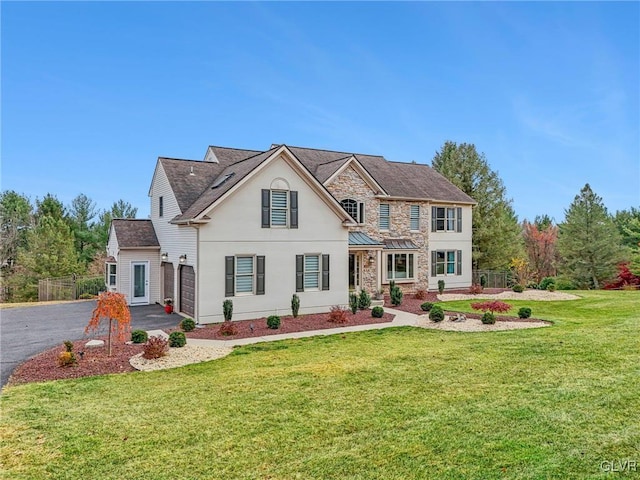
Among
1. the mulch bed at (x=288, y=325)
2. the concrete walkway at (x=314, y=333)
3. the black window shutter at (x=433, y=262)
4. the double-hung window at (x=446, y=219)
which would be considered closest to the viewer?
the concrete walkway at (x=314, y=333)

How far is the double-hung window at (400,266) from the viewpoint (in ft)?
81.8

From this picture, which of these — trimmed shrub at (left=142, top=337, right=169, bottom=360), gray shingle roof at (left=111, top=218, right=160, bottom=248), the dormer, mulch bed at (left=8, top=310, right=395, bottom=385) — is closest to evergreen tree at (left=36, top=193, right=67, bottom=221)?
gray shingle roof at (left=111, top=218, right=160, bottom=248)

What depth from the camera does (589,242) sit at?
107 ft

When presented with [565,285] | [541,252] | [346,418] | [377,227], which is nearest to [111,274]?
[377,227]

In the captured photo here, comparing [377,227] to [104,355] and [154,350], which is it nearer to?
[154,350]

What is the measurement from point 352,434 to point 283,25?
20885 mm

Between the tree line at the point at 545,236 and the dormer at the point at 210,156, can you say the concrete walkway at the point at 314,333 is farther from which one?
the tree line at the point at 545,236

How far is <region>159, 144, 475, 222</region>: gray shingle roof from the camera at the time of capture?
1778cm

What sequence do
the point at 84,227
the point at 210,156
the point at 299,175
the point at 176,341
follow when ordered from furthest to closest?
the point at 84,227 < the point at 210,156 < the point at 299,175 < the point at 176,341

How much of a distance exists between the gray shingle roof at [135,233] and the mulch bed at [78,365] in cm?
964

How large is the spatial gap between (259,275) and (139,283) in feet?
27.6

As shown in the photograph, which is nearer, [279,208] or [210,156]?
[279,208]

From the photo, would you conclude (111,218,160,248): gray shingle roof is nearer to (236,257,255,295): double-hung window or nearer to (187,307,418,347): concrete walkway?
(236,257,255,295): double-hung window

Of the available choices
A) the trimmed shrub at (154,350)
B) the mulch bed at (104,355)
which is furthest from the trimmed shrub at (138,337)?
the trimmed shrub at (154,350)
